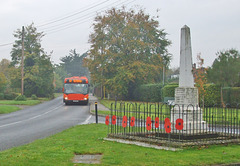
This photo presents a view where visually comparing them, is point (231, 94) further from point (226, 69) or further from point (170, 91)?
point (170, 91)

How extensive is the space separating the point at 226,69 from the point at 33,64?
126 ft

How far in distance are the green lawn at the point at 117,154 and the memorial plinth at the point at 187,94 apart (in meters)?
1.53

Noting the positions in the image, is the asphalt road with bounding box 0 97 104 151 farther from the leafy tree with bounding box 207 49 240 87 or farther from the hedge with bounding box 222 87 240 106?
the hedge with bounding box 222 87 240 106

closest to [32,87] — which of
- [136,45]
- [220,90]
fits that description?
[136,45]


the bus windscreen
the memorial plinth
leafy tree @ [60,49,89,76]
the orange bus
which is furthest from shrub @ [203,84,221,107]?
leafy tree @ [60,49,89,76]

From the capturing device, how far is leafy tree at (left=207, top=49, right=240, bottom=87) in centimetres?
2578

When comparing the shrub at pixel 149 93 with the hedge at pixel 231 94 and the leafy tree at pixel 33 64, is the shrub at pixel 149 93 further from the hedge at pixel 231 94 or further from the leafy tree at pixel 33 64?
the leafy tree at pixel 33 64

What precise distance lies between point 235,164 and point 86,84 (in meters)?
27.9

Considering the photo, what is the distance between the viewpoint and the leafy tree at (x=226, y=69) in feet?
84.6

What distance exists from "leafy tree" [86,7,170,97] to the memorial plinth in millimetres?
29067

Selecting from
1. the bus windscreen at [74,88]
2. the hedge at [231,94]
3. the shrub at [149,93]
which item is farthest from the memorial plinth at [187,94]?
the shrub at [149,93]

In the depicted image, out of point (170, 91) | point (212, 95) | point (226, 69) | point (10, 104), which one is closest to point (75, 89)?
point (10, 104)

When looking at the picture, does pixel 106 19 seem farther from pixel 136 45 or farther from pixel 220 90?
pixel 220 90

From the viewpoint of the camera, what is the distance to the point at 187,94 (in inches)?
387
